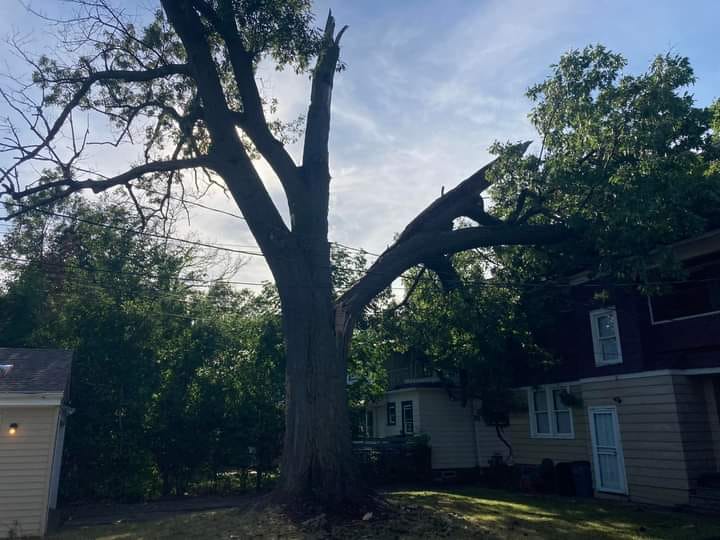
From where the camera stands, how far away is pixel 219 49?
630 inches

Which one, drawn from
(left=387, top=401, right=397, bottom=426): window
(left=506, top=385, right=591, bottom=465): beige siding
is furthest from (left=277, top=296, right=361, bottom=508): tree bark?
(left=387, top=401, right=397, bottom=426): window

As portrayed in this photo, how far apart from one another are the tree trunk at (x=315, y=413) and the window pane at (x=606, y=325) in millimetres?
8996

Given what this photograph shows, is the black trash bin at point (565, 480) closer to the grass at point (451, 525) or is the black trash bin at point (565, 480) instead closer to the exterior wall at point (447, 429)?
the grass at point (451, 525)

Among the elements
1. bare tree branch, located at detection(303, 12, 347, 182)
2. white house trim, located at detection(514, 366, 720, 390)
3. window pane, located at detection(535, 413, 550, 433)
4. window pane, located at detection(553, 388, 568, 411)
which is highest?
bare tree branch, located at detection(303, 12, 347, 182)

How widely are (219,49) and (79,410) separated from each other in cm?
1099

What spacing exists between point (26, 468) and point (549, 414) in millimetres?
15482

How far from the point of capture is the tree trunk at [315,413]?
1112 centimetres

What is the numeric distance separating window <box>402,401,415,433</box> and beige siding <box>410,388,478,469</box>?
1625 mm

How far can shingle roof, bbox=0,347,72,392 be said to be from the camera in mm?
12414

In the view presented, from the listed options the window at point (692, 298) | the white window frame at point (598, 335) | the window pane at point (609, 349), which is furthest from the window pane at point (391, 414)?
the window at point (692, 298)

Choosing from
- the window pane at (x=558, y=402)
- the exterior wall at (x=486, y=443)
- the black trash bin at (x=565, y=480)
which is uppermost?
the window pane at (x=558, y=402)

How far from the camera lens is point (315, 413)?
37.9 feet

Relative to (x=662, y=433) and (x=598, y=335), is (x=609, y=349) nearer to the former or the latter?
(x=598, y=335)

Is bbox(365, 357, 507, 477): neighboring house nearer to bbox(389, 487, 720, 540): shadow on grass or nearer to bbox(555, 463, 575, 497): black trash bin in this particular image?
bbox(555, 463, 575, 497): black trash bin
